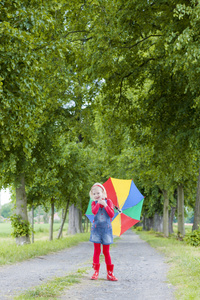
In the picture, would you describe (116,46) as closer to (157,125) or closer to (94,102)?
(94,102)

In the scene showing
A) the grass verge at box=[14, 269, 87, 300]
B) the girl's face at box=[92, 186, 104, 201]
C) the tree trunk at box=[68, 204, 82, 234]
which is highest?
the girl's face at box=[92, 186, 104, 201]

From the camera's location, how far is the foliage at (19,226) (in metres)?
14.9

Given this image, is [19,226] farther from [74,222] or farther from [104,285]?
[74,222]

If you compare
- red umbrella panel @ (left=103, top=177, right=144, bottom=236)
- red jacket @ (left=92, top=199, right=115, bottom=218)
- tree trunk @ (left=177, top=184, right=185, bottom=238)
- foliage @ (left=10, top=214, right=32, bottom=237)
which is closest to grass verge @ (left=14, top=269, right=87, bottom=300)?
red jacket @ (left=92, top=199, right=115, bottom=218)

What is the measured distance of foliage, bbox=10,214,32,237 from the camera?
49.0 ft

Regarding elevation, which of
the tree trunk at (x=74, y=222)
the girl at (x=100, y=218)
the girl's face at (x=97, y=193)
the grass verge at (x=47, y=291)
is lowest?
the tree trunk at (x=74, y=222)

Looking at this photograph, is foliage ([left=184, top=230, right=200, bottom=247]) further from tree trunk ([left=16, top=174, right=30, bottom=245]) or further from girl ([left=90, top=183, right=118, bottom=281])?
girl ([left=90, top=183, right=118, bottom=281])

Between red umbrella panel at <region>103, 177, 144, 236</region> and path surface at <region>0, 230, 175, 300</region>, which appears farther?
red umbrella panel at <region>103, 177, 144, 236</region>

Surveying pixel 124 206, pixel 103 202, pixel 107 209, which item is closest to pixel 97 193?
pixel 103 202

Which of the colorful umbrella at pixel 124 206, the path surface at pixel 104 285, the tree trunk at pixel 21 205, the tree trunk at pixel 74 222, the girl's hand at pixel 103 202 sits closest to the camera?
the path surface at pixel 104 285

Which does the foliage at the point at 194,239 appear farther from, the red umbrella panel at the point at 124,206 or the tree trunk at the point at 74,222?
the tree trunk at the point at 74,222

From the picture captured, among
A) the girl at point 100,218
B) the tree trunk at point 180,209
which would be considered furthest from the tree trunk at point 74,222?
the girl at point 100,218

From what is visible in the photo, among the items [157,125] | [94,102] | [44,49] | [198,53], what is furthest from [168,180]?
[44,49]

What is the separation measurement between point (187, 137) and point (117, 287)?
813 cm
